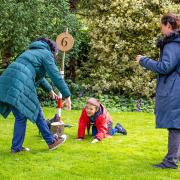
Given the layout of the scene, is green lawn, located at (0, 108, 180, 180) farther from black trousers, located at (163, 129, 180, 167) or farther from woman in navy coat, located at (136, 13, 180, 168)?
woman in navy coat, located at (136, 13, 180, 168)

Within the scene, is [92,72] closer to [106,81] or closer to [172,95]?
[106,81]

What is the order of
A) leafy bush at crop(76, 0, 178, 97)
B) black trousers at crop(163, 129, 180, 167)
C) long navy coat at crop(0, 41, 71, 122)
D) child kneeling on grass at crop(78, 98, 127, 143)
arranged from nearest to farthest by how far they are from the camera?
black trousers at crop(163, 129, 180, 167) → long navy coat at crop(0, 41, 71, 122) → child kneeling on grass at crop(78, 98, 127, 143) → leafy bush at crop(76, 0, 178, 97)

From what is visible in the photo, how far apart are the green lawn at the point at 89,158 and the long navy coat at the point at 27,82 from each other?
65 cm

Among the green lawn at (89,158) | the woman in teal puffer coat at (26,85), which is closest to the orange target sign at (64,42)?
the green lawn at (89,158)

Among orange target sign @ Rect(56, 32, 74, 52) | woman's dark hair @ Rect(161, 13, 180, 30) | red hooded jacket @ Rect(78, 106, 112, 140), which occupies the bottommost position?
red hooded jacket @ Rect(78, 106, 112, 140)

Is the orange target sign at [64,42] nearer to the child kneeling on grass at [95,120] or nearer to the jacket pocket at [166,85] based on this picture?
the child kneeling on grass at [95,120]

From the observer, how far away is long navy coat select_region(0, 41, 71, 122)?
22.6ft

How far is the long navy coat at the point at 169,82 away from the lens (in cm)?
615

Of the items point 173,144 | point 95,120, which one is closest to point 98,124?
point 95,120

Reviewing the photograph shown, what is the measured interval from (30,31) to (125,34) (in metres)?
3.21

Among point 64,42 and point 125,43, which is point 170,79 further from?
point 125,43

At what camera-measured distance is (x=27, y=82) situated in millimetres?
6953

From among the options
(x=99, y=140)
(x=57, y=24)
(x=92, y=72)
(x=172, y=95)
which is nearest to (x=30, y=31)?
(x=57, y=24)

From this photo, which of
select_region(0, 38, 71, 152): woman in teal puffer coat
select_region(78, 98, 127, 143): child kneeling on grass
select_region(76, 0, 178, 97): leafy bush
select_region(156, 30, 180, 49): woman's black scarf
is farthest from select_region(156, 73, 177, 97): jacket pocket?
select_region(76, 0, 178, 97): leafy bush
